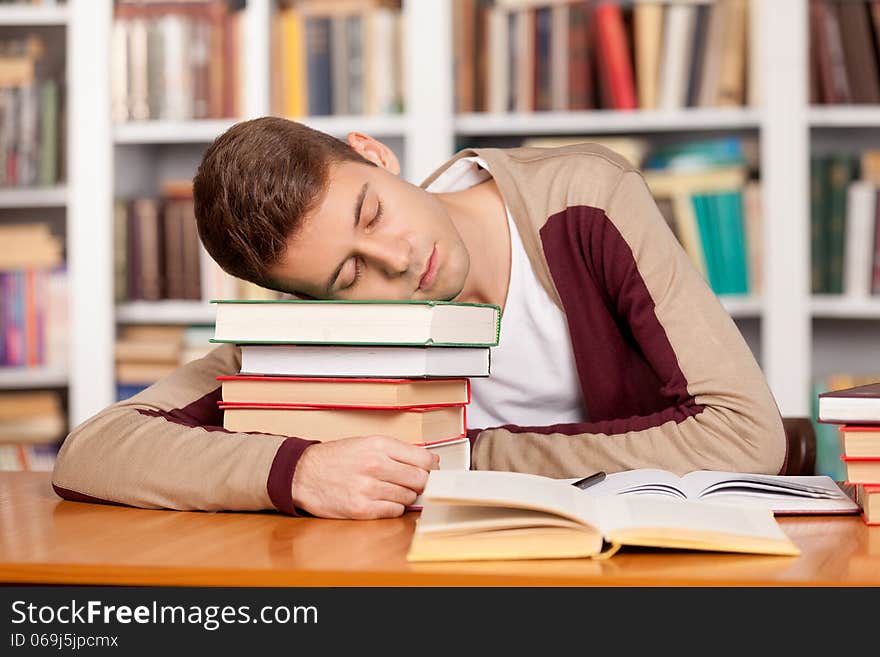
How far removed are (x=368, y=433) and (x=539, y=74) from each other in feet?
5.59

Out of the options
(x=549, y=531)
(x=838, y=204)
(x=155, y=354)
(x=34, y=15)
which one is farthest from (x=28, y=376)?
(x=549, y=531)

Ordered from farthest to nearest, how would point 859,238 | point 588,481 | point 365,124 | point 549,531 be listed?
point 365,124 < point 859,238 < point 588,481 < point 549,531

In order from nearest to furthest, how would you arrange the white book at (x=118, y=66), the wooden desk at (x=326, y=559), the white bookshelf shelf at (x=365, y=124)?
the wooden desk at (x=326, y=559) → the white bookshelf shelf at (x=365, y=124) → the white book at (x=118, y=66)

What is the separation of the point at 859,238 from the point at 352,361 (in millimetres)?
1788

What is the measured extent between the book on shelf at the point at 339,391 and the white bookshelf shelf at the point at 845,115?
1.71 m

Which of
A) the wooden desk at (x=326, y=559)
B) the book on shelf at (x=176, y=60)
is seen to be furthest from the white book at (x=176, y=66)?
the wooden desk at (x=326, y=559)

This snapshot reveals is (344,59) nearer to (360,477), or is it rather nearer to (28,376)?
(28,376)

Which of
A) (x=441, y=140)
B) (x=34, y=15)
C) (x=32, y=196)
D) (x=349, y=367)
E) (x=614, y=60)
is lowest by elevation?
(x=349, y=367)

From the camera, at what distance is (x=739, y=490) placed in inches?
39.0

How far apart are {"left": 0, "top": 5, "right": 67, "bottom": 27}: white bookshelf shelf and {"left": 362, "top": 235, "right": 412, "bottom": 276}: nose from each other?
1842 millimetres

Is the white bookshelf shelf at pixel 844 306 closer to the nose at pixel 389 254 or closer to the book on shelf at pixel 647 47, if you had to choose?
the book on shelf at pixel 647 47

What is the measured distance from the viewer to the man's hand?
0.96m

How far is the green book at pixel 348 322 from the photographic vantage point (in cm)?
101
